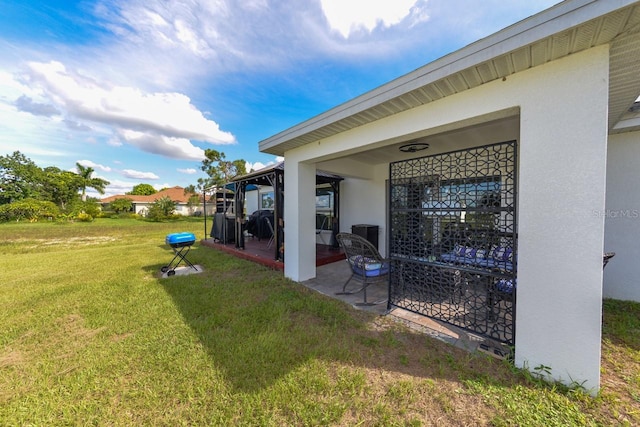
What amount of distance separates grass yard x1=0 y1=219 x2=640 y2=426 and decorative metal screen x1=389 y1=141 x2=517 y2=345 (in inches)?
22.1

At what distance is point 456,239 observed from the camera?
274 centimetres

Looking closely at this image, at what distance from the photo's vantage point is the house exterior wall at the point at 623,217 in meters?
3.47

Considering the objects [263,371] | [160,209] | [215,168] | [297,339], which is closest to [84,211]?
[160,209]

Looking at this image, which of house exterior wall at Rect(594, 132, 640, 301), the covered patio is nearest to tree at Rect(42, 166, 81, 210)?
the covered patio

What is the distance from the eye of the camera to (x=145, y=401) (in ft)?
5.87

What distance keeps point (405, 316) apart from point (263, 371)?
6.35 ft

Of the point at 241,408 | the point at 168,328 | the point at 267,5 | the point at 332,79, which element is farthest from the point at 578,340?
the point at 332,79

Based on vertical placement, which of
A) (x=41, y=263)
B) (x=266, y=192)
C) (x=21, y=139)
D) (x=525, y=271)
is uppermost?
(x=21, y=139)

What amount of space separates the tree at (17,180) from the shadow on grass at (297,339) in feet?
125

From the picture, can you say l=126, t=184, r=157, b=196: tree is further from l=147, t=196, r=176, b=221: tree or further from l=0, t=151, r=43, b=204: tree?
l=147, t=196, r=176, b=221: tree

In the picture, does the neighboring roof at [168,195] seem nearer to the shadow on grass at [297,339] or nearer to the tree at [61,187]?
the tree at [61,187]

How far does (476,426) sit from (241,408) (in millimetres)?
1650

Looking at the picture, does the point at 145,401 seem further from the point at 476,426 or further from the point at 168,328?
the point at 476,426

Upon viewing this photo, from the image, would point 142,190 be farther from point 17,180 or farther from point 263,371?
point 263,371
